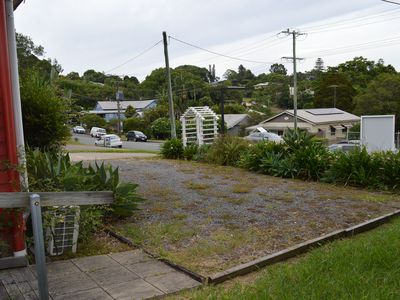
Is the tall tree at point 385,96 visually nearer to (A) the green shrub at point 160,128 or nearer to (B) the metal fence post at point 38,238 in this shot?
(A) the green shrub at point 160,128

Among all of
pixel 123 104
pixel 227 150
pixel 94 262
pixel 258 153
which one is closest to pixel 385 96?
pixel 227 150

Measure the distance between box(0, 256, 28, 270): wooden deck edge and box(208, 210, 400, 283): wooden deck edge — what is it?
67.2 inches

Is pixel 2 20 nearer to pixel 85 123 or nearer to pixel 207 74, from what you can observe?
pixel 85 123

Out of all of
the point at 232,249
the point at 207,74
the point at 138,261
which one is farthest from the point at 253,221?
the point at 207,74

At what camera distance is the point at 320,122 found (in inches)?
1694

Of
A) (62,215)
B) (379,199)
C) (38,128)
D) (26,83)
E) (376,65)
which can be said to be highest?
(376,65)

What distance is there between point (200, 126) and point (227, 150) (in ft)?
14.2

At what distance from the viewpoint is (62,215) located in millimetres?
Result: 4074

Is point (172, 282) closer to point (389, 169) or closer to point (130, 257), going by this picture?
point (130, 257)

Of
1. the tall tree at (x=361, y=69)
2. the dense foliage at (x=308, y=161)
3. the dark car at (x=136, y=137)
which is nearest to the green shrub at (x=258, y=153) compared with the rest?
the dense foliage at (x=308, y=161)

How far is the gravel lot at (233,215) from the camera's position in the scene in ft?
14.0

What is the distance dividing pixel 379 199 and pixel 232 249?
3.72 m

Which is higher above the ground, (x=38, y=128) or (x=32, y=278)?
(x=38, y=128)

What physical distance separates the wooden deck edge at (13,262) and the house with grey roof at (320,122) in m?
40.3
